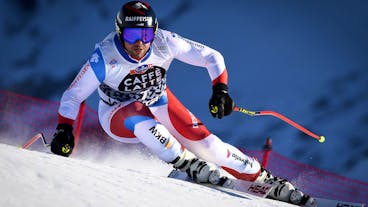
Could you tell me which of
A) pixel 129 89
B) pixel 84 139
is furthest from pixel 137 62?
pixel 84 139

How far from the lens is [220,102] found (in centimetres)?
340

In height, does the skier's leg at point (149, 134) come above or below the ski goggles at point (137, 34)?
below

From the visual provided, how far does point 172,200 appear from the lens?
6.81 ft

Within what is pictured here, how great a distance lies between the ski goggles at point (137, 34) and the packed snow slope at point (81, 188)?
121 centimetres

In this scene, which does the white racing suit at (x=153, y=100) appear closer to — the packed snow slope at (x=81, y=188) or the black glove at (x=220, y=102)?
the black glove at (x=220, y=102)

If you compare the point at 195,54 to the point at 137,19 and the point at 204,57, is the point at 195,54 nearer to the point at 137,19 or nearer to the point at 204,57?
the point at 204,57

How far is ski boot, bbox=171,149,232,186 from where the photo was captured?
3.55 meters

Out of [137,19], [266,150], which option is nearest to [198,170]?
[137,19]

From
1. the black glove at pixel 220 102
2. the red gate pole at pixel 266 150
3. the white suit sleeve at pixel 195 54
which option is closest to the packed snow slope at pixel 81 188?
the black glove at pixel 220 102

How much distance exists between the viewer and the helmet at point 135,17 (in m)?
3.31

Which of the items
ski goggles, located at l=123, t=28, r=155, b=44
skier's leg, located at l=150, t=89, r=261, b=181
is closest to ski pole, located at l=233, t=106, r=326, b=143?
skier's leg, located at l=150, t=89, r=261, b=181

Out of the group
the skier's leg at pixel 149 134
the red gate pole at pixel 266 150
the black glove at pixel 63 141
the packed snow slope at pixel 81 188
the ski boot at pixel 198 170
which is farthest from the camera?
the red gate pole at pixel 266 150

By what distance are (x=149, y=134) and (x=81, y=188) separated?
63.3 inches

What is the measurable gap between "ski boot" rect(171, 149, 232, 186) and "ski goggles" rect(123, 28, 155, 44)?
0.92 m
